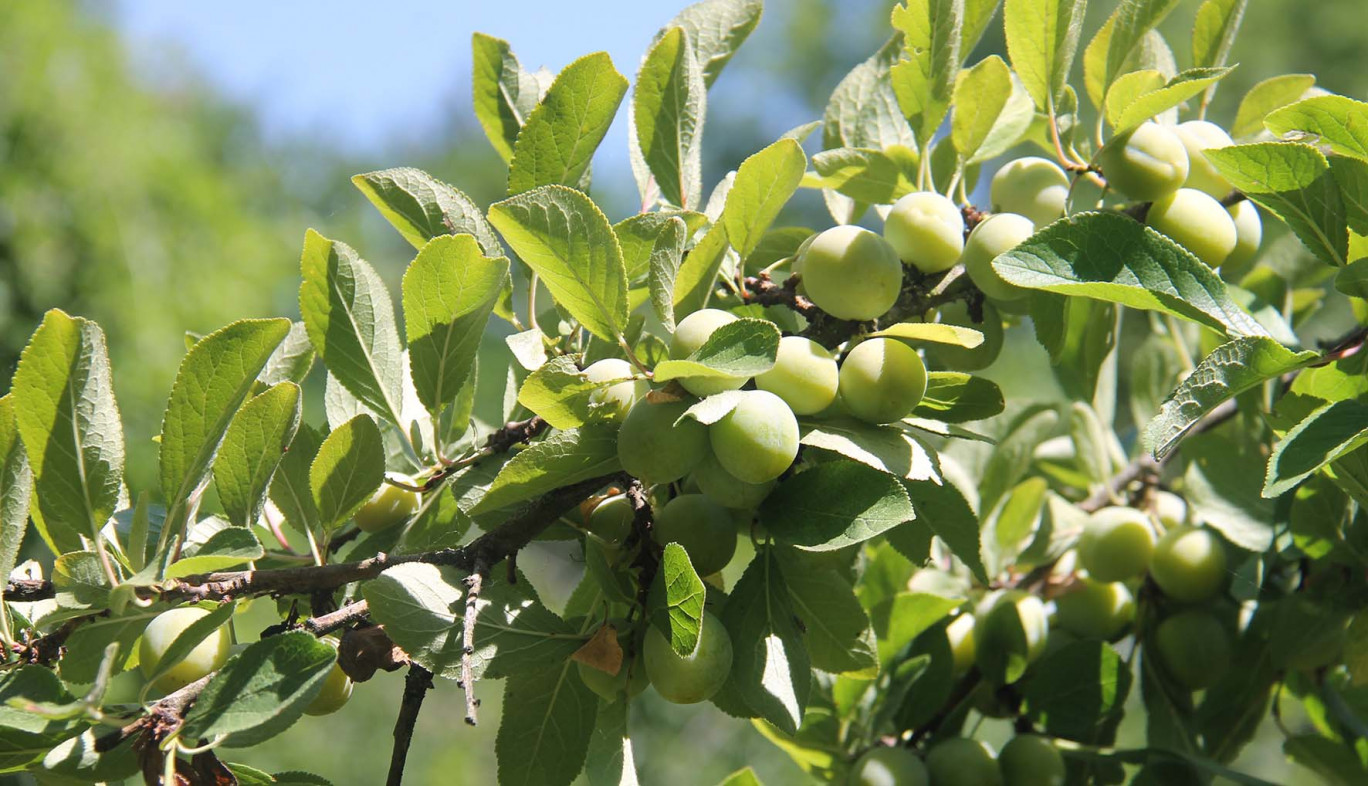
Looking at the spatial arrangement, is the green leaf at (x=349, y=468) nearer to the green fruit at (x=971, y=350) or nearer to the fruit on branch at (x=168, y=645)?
the fruit on branch at (x=168, y=645)

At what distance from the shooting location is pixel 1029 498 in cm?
85

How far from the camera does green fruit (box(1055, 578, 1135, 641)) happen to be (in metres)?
0.83

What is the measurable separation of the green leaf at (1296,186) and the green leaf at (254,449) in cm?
46

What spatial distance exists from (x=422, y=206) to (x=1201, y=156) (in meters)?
0.47

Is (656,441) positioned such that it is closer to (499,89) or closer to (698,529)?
(698,529)

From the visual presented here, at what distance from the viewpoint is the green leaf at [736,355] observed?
0.43 m

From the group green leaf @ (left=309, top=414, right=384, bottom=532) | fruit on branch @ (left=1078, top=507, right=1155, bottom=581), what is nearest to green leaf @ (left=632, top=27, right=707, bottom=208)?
green leaf @ (left=309, top=414, right=384, bottom=532)

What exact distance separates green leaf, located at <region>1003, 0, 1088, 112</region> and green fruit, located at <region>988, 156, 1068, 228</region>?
0.15 ft

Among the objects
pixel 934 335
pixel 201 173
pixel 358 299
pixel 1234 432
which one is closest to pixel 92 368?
pixel 358 299

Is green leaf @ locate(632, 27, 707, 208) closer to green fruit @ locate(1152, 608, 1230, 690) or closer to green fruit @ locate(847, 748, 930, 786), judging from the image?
green fruit @ locate(847, 748, 930, 786)

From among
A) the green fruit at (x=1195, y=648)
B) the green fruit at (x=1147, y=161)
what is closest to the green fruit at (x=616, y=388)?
the green fruit at (x=1147, y=161)

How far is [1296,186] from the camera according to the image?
497mm

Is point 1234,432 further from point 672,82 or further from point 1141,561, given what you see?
point 672,82

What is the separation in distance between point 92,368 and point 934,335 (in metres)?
0.39
